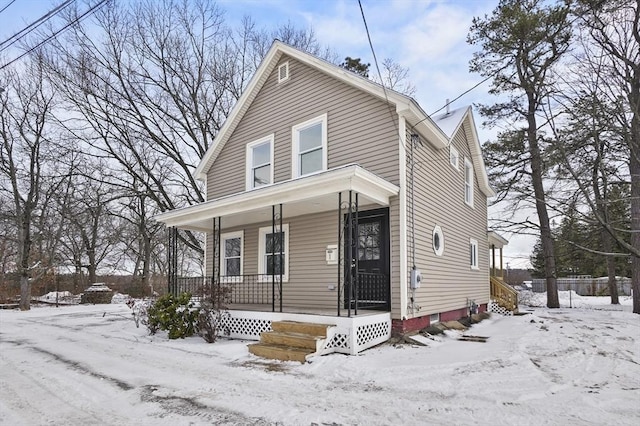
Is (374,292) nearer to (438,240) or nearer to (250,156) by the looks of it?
(438,240)

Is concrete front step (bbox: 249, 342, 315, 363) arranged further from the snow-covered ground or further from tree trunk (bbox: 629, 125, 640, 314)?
tree trunk (bbox: 629, 125, 640, 314)

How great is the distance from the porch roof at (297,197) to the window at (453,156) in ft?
12.5

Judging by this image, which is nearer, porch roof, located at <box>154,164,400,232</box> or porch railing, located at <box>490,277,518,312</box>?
porch roof, located at <box>154,164,400,232</box>

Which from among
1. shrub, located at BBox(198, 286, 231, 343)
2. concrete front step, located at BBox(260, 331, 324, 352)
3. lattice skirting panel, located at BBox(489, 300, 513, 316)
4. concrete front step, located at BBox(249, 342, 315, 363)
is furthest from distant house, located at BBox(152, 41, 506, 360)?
lattice skirting panel, located at BBox(489, 300, 513, 316)

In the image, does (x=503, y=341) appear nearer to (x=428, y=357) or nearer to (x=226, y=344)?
(x=428, y=357)

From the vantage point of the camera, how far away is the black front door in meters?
8.38

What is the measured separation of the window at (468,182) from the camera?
12695 millimetres

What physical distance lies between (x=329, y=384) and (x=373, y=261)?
152 inches

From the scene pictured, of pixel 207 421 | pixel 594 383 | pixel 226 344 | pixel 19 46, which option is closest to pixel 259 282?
pixel 226 344

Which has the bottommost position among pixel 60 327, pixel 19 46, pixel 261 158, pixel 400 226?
pixel 60 327

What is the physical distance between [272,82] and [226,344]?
7.00 meters

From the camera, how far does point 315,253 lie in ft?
30.4

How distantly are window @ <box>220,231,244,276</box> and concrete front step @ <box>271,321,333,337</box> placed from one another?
12.6ft

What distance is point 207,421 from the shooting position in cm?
388
